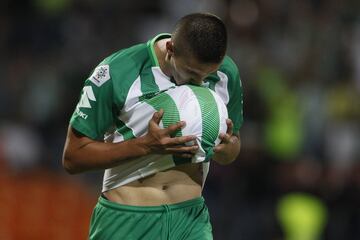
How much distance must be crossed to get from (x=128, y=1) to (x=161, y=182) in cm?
648

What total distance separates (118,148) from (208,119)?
423 millimetres

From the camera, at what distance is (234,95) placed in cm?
461

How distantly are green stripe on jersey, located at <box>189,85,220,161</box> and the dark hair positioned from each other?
204 mm

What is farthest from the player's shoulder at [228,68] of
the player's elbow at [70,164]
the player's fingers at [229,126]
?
the player's elbow at [70,164]

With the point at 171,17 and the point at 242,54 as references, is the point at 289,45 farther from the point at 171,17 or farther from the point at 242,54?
the point at 171,17

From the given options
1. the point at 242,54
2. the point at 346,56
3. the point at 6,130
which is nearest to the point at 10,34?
the point at 6,130

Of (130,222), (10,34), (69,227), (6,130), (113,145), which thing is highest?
(113,145)

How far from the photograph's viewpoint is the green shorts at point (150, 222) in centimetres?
433

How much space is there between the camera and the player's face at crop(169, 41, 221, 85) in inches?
161

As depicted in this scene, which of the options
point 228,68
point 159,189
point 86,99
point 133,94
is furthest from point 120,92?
point 228,68

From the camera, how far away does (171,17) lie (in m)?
10.6

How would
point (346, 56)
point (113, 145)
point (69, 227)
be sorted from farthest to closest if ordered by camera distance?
1. point (346, 56)
2. point (69, 227)
3. point (113, 145)

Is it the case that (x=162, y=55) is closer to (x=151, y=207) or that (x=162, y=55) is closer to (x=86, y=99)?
(x=86, y=99)

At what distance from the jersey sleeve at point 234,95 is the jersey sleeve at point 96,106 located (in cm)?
64
